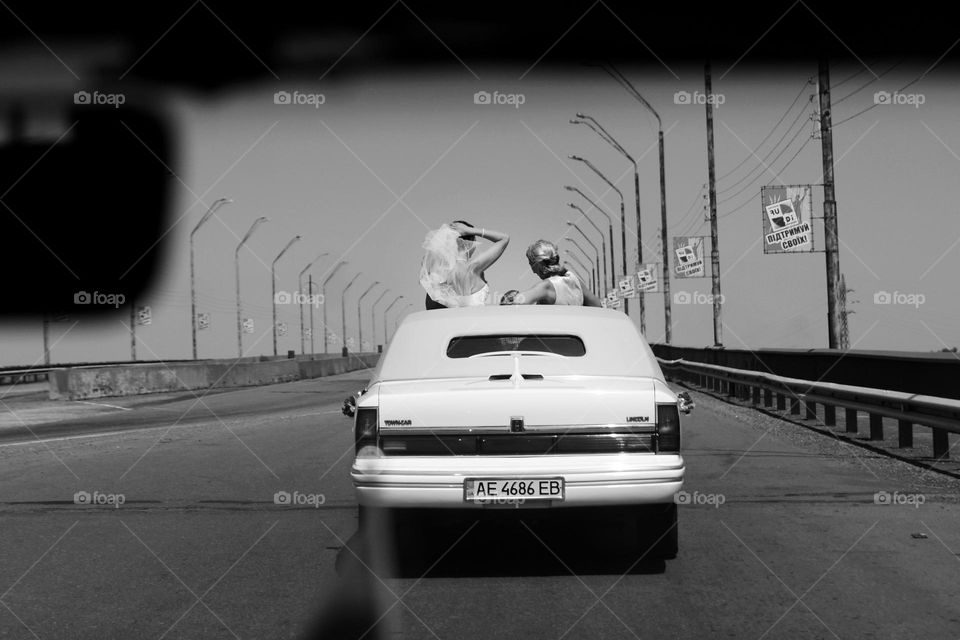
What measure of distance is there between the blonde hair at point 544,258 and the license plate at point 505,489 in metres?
2.76

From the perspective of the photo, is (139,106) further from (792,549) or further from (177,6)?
(792,549)

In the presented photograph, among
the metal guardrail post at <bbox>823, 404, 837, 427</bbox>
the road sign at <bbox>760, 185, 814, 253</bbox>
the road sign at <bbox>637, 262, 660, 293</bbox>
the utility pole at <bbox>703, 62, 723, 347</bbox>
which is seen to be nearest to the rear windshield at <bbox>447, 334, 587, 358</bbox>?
the metal guardrail post at <bbox>823, 404, 837, 427</bbox>

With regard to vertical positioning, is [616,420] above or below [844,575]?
above

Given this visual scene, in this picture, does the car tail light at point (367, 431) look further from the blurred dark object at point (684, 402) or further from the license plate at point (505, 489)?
the blurred dark object at point (684, 402)

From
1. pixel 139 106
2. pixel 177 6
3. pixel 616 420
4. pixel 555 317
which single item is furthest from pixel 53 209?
pixel 616 420

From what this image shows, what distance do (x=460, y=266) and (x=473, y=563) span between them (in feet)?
7.39

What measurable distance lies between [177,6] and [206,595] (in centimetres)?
586

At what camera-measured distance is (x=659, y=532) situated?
634cm

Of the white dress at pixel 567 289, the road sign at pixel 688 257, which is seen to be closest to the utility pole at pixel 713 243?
the road sign at pixel 688 257

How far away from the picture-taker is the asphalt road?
5188mm

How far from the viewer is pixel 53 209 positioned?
18.5 meters

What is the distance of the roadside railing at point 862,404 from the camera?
1088 cm

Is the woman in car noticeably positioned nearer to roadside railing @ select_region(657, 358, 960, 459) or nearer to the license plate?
the license plate

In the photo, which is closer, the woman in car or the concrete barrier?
the woman in car
